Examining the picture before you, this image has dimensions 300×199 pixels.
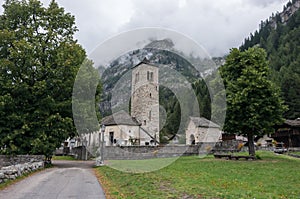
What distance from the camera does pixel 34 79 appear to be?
21781mm

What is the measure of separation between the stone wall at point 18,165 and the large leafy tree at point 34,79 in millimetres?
575

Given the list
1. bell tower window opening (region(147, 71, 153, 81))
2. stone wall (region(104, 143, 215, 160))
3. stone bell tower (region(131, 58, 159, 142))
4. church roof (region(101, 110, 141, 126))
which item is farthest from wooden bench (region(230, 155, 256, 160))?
bell tower window opening (region(147, 71, 153, 81))

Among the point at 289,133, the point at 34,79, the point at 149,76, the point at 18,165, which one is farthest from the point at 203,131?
the point at 18,165

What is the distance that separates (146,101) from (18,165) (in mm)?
28912

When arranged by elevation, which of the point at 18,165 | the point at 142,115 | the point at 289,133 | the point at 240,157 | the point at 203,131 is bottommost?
the point at 18,165

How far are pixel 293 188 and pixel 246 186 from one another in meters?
1.64

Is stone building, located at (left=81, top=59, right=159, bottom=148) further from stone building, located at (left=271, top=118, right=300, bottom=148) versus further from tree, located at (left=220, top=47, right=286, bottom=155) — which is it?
stone building, located at (left=271, top=118, right=300, bottom=148)

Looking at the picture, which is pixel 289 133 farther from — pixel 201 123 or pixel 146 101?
pixel 146 101

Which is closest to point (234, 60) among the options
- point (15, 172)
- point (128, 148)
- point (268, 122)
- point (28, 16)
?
point (268, 122)

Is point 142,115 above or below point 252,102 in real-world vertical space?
above

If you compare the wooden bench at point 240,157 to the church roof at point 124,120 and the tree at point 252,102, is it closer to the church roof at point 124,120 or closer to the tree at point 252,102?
the tree at point 252,102

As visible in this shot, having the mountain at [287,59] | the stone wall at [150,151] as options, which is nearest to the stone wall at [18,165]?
the stone wall at [150,151]

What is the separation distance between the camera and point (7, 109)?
815 inches

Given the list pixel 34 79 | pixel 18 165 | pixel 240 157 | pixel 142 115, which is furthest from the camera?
pixel 142 115
